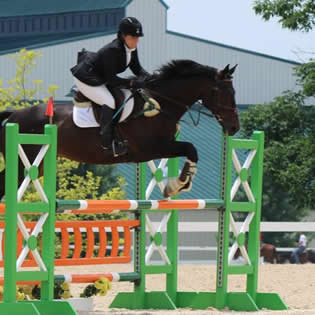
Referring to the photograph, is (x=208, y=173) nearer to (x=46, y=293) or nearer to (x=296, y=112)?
(x=296, y=112)

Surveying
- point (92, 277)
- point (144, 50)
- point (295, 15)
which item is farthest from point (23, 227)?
point (144, 50)

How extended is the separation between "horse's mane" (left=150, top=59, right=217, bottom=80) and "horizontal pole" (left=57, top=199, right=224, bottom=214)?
946 mm

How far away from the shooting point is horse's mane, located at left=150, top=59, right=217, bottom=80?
333 inches

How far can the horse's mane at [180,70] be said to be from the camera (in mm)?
8461

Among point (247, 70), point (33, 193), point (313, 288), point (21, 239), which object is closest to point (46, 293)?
point (21, 239)

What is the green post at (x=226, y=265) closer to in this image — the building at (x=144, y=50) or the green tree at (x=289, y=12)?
the green tree at (x=289, y=12)

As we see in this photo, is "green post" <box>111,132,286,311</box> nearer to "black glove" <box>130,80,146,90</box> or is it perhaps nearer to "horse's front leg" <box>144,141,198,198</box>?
"horse's front leg" <box>144,141,198,198</box>

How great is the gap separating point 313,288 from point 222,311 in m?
3.59

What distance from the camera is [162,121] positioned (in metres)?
8.28

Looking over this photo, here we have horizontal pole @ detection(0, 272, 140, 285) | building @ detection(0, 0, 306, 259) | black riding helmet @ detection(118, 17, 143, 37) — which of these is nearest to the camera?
horizontal pole @ detection(0, 272, 140, 285)

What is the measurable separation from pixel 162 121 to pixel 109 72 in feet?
1.70

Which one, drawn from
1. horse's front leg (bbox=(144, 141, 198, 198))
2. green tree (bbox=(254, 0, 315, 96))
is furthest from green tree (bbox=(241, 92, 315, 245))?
horse's front leg (bbox=(144, 141, 198, 198))

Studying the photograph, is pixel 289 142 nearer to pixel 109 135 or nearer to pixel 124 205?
pixel 109 135

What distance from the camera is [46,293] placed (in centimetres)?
711
